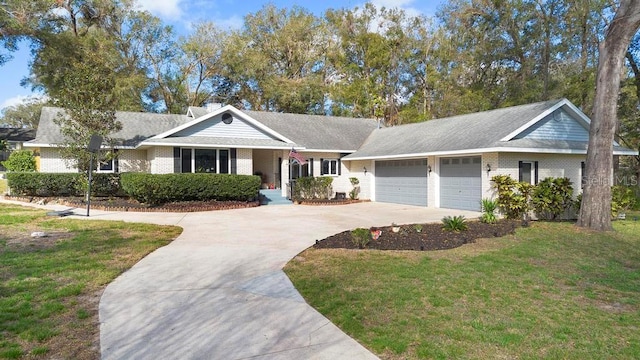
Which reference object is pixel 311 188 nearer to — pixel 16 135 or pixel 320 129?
pixel 320 129

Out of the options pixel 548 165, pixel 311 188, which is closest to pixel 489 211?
pixel 548 165

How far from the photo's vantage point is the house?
1568 centimetres

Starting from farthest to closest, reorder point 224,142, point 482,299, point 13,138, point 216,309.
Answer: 1. point 13,138
2. point 224,142
3. point 482,299
4. point 216,309

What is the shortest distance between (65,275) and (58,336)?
8.38 ft

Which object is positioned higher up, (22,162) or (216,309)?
(22,162)

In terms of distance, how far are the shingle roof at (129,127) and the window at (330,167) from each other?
9549 millimetres

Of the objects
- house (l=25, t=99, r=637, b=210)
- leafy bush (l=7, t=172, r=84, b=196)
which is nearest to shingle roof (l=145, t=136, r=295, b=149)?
house (l=25, t=99, r=637, b=210)

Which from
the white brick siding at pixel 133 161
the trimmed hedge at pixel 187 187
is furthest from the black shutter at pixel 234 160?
the white brick siding at pixel 133 161

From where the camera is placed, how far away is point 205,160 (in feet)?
64.0

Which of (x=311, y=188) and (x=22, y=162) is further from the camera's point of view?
(x=22, y=162)

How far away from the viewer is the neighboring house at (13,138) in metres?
35.3

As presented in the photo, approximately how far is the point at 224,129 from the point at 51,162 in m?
8.86

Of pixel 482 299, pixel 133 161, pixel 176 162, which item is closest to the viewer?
pixel 482 299

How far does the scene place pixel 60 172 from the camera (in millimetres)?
19734
